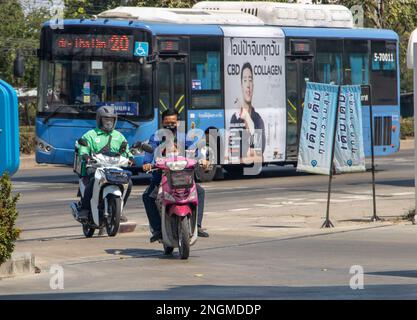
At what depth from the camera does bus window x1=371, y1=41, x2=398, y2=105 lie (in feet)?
109

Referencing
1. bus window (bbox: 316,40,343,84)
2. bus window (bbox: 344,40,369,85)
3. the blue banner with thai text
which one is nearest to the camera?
the blue banner with thai text

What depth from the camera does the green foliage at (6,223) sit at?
13.4 m

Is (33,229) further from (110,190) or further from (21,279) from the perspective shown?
(21,279)

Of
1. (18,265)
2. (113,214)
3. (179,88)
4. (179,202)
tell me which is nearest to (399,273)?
(179,202)


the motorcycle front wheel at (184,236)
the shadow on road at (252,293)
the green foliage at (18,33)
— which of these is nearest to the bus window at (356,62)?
the green foliage at (18,33)

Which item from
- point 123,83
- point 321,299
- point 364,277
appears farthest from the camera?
point 123,83

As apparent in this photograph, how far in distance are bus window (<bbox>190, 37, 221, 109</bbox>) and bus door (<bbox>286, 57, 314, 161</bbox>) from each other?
2171 millimetres

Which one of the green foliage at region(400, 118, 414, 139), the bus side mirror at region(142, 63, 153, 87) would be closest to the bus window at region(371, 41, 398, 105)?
the bus side mirror at region(142, 63, 153, 87)

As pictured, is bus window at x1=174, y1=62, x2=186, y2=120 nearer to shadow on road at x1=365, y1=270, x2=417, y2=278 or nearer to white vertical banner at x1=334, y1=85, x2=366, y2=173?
white vertical banner at x1=334, y1=85, x2=366, y2=173

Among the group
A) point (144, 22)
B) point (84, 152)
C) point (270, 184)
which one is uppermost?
point (144, 22)

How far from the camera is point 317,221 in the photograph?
20156 mm

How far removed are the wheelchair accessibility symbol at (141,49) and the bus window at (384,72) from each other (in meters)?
7.24
